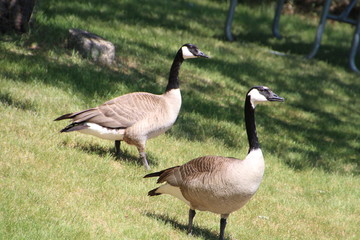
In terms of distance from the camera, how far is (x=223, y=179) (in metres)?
5.38

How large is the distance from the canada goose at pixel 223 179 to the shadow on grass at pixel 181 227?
0.18 meters

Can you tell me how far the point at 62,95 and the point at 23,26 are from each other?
2.18 m

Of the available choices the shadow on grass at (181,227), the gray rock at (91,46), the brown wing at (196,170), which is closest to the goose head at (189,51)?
the brown wing at (196,170)

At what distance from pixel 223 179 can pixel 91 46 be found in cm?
567

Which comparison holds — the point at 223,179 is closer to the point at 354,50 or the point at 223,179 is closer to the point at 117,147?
the point at 117,147

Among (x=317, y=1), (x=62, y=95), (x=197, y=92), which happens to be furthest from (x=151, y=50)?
(x=317, y=1)

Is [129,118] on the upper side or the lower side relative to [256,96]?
lower

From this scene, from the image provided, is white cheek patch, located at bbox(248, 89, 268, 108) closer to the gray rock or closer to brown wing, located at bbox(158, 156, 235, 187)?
brown wing, located at bbox(158, 156, 235, 187)

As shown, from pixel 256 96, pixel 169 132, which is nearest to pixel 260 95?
pixel 256 96

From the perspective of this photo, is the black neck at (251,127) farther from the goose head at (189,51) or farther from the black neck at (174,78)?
the goose head at (189,51)

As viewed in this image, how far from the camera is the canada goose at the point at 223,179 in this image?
17.6 feet

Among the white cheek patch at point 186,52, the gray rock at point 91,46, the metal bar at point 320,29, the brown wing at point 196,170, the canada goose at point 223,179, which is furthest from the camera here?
the metal bar at point 320,29

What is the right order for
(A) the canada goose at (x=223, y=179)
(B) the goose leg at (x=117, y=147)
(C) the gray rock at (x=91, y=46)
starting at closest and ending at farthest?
(A) the canada goose at (x=223, y=179) < (B) the goose leg at (x=117, y=147) < (C) the gray rock at (x=91, y=46)

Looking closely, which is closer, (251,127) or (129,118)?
(251,127)
